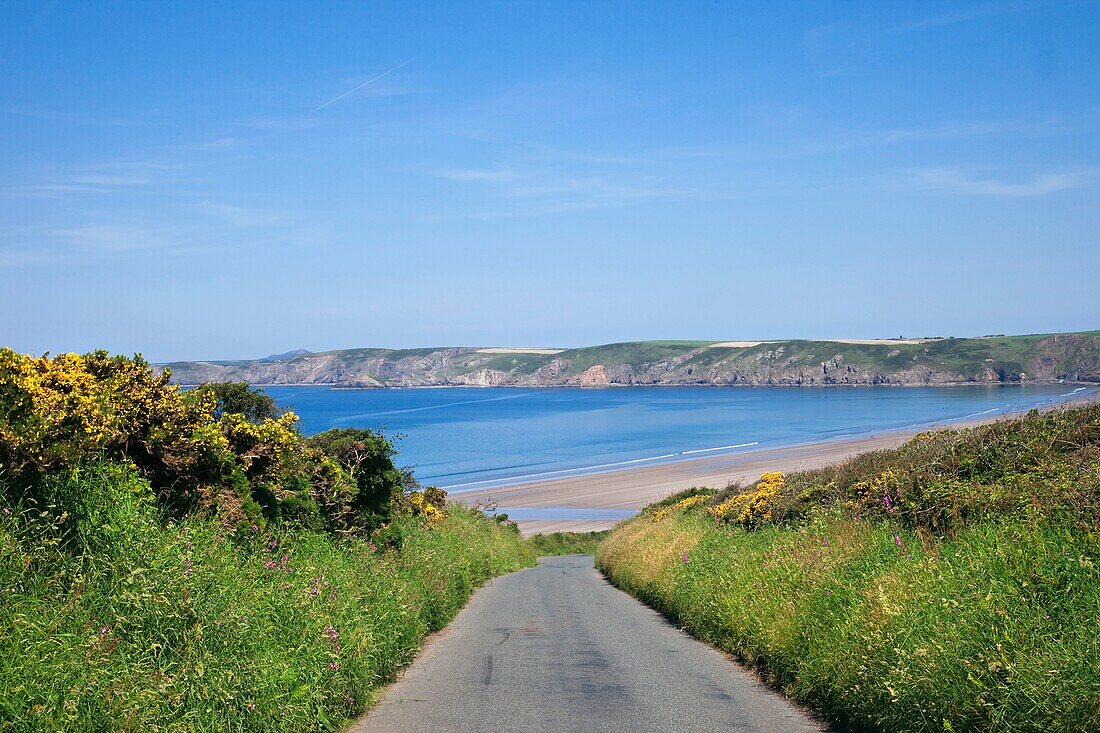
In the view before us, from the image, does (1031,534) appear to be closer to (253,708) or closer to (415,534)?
(253,708)

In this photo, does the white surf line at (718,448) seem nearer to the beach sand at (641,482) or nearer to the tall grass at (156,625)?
the beach sand at (641,482)

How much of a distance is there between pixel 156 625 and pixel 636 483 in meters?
69.3

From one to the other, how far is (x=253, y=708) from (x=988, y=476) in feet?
32.3

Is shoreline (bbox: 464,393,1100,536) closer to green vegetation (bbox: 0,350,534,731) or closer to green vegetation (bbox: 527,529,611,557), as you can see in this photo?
green vegetation (bbox: 527,529,611,557)

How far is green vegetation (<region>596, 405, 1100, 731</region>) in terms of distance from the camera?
251 inches

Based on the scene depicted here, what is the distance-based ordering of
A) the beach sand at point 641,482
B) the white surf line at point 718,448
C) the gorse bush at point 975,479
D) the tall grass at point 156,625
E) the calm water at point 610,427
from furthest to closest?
the white surf line at point 718,448 < the calm water at point 610,427 < the beach sand at point 641,482 < the gorse bush at point 975,479 < the tall grass at point 156,625

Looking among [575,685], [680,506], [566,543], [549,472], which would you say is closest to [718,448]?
[549,472]

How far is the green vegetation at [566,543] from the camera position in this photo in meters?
48.8

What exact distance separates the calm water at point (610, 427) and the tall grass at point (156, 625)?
65.9 metres

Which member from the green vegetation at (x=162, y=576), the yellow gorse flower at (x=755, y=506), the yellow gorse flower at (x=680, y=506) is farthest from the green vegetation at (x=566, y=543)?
the green vegetation at (x=162, y=576)

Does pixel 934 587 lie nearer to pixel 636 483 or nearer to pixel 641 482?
pixel 636 483

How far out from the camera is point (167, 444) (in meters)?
9.12

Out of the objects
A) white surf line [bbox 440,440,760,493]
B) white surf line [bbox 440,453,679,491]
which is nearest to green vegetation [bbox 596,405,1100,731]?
white surf line [bbox 440,440,760,493]

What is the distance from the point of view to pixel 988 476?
12.2 m
